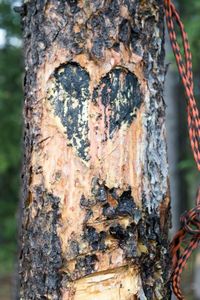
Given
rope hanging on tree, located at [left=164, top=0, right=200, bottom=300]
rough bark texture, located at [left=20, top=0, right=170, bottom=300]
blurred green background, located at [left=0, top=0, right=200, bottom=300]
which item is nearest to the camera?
rough bark texture, located at [left=20, top=0, right=170, bottom=300]

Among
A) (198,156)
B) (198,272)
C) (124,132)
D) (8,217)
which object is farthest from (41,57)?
(8,217)

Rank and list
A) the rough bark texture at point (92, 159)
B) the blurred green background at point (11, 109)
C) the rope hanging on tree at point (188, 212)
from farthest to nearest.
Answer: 1. the blurred green background at point (11, 109)
2. the rope hanging on tree at point (188, 212)
3. the rough bark texture at point (92, 159)

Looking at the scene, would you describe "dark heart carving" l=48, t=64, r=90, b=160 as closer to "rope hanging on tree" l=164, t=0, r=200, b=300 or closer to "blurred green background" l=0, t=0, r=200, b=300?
"rope hanging on tree" l=164, t=0, r=200, b=300

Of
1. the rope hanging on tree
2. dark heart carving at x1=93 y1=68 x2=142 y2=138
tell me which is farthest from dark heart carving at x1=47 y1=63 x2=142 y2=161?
the rope hanging on tree

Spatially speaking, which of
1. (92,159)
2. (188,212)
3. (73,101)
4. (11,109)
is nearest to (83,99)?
(73,101)

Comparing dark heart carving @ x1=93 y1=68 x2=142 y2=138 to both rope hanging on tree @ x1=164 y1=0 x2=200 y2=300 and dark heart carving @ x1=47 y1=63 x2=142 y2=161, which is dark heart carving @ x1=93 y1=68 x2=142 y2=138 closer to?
dark heart carving @ x1=47 y1=63 x2=142 y2=161

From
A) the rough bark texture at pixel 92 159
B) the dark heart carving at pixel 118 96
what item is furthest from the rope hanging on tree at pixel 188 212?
the dark heart carving at pixel 118 96

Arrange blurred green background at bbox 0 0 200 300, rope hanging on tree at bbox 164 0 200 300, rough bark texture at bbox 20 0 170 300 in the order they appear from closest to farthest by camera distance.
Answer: rough bark texture at bbox 20 0 170 300, rope hanging on tree at bbox 164 0 200 300, blurred green background at bbox 0 0 200 300

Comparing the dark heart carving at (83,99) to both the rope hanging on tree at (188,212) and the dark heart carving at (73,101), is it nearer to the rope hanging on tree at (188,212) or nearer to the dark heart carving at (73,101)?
the dark heart carving at (73,101)

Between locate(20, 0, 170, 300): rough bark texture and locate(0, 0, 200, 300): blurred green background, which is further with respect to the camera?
locate(0, 0, 200, 300): blurred green background

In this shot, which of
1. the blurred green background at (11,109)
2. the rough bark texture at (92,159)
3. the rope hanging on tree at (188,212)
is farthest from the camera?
the blurred green background at (11,109)
